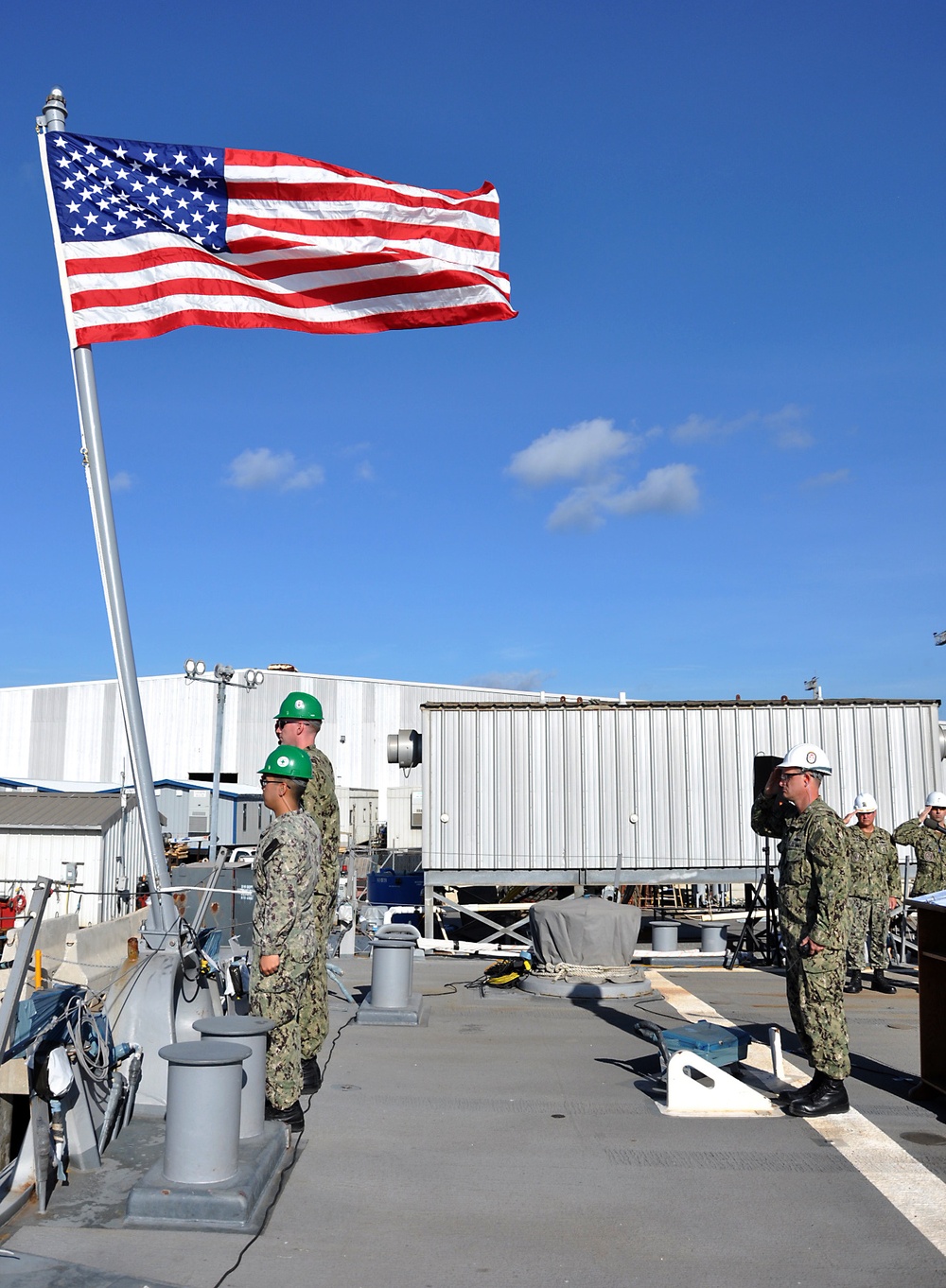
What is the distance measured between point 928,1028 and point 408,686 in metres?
48.4

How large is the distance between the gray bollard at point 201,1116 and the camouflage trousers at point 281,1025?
97 cm

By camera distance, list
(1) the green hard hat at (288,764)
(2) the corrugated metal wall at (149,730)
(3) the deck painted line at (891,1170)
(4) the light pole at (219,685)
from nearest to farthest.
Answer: (3) the deck painted line at (891,1170), (1) the green hard hat at (288,764), (4) the light pole at (219,685), (2) the corrugated metal wall at (149,730)

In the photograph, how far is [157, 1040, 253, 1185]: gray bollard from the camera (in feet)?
13.4

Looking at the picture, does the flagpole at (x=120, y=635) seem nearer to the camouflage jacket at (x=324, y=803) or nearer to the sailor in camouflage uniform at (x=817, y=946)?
the camouflage jacket at (x=324, y=803)

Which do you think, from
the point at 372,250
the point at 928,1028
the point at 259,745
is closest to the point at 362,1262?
the point at 928,1028

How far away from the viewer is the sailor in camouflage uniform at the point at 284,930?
17.0 ft

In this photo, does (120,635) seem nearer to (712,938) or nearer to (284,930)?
(284,930)

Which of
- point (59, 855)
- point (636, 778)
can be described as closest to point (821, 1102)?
point (636, 778)

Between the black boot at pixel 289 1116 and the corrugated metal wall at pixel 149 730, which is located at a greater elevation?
the corrugated metal wall at pixel 149 730

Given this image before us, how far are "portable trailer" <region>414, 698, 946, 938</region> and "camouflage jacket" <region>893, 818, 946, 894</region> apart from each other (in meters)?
4.75

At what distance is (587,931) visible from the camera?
32.4 ft

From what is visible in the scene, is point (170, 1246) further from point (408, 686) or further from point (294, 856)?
point (408, 686)

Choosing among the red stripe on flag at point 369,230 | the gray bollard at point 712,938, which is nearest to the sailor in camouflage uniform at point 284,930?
the red stripe on flag at point 369,230

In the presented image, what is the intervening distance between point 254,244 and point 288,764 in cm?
380
